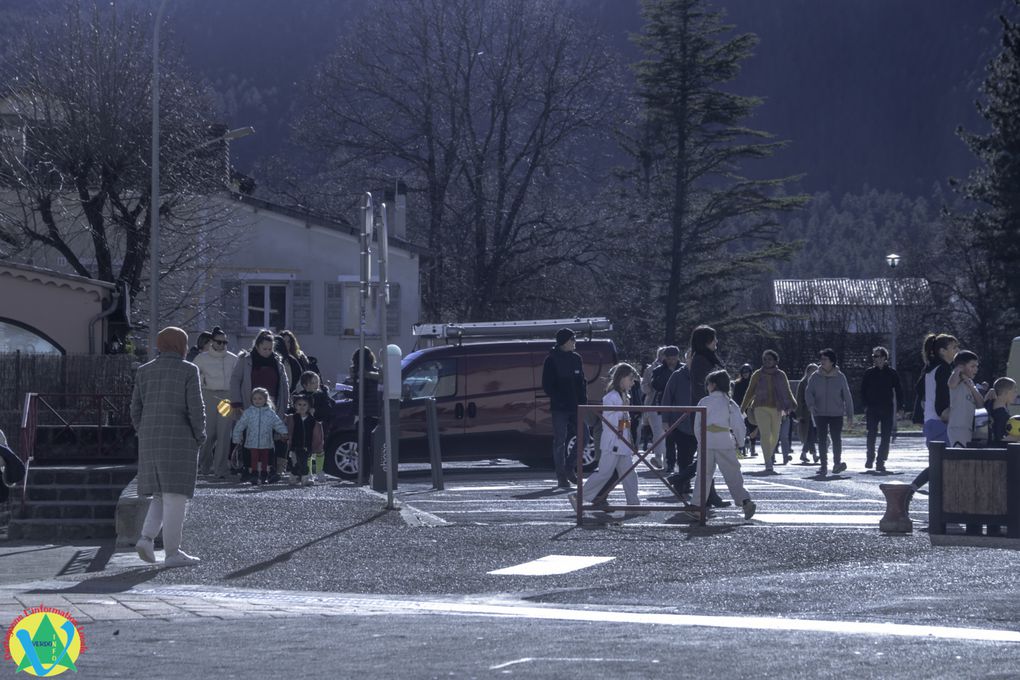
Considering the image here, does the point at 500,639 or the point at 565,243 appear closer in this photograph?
the point at 500,639

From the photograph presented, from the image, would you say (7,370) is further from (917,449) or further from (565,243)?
(565,243)

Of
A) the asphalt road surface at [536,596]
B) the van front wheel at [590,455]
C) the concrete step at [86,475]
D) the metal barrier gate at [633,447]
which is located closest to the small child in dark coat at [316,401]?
the van front wheel at [590,455]

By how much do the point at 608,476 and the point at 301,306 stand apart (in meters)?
32.8

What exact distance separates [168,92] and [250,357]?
18.8 metres

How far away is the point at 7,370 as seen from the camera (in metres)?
18.6

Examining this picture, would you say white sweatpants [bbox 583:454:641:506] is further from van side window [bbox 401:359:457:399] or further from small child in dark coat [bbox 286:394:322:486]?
van side window [bbox 401:359:457:399]

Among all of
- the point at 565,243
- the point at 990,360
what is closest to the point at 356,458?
the point at 565,243

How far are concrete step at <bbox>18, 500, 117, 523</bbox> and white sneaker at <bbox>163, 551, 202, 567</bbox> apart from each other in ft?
11.7

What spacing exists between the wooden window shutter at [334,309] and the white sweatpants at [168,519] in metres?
35.1

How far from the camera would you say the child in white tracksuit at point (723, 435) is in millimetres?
14500

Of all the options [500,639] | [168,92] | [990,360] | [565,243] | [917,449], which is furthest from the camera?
[990,360]

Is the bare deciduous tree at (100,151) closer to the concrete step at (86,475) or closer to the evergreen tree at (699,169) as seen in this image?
the concrete step at (86,475)

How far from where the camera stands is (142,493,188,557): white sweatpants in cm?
1153

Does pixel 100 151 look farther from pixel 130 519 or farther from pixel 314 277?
pixel 130 519
